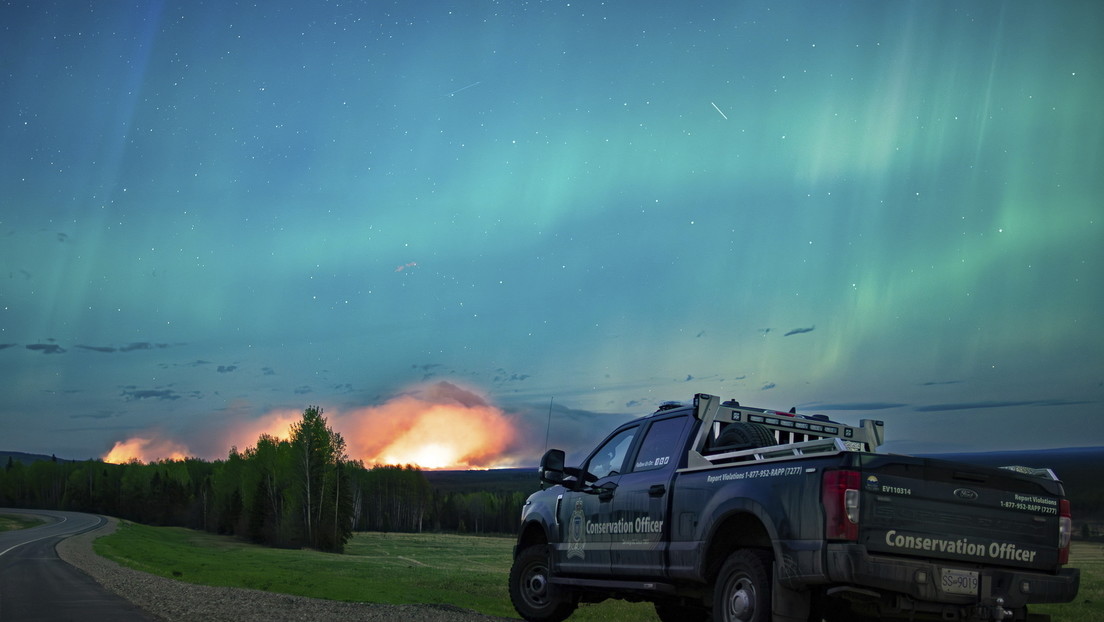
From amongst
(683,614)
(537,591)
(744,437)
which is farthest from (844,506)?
(537,591)

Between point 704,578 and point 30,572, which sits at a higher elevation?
point 704,578

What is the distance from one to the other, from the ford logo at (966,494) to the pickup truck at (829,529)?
1 centimetres

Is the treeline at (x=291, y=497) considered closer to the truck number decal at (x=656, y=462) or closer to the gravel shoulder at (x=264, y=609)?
the gravel shoulder at (x=264, y=609)

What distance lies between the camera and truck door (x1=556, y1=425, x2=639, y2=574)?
11.8 metres

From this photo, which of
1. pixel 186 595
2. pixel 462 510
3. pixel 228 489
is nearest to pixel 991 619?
pixel 186 595

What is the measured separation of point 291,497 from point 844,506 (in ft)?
346

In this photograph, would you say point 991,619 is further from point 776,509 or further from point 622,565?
point 622,565

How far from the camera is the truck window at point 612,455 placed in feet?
39.4

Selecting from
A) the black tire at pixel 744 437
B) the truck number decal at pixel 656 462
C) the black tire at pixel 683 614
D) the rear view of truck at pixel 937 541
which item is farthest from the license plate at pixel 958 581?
the black tire at pixel 683 614

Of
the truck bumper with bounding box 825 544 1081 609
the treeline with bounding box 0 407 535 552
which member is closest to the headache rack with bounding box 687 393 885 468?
the truck bumper with bounding box 825 544 1081 609

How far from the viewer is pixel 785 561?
8344 mm

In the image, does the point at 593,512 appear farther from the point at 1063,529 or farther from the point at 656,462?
the point at 1063,529

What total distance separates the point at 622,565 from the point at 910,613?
12.8 feet

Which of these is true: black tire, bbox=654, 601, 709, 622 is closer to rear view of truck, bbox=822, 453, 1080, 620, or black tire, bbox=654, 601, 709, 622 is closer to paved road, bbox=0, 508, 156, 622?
rear view of truck, bbox=822, 453, 1080, 620
